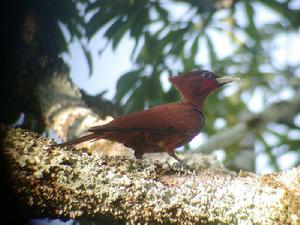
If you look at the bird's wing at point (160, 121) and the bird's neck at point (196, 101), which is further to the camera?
the bird's neck at point (196, 101)

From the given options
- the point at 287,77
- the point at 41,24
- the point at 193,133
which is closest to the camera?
the point at 193,133

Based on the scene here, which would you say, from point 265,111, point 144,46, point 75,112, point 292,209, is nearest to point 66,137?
point 75,112

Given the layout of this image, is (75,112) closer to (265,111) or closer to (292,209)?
(292,209)

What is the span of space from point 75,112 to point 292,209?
1.50m

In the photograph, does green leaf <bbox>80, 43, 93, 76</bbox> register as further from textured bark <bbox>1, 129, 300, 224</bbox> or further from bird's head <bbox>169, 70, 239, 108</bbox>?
textured bark <bbox>1, 129, 300, 224</bbox>

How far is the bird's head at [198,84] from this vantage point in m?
2.09

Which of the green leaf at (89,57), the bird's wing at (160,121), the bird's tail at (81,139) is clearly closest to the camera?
the bird's tail at (81,139)

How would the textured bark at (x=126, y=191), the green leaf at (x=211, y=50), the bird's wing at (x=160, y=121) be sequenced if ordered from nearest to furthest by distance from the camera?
the textured bark at (x=126, y=191)
the bird's wing at (x=160, y=121)
the green leaf at (x=211, y=50)

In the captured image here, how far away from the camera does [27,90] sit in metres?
2.72

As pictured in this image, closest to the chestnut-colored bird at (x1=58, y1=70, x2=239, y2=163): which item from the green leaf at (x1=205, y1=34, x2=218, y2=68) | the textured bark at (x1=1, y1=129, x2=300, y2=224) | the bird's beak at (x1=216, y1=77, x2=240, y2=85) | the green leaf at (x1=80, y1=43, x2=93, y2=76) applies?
the bird's beak at (x1=216, y1=77, x2=240, y2=85)

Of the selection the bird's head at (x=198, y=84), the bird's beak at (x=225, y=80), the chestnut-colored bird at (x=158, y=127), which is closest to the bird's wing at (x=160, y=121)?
the chestnut-colored bird at (x=158, y=127)

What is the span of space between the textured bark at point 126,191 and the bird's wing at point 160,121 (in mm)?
209

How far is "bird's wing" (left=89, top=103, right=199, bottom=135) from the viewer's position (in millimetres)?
1771

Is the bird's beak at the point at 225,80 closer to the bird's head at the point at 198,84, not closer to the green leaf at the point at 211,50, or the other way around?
the bird's head at the point at 198,84
